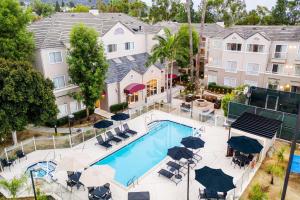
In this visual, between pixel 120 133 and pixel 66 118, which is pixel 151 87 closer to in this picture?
pixel 120 133

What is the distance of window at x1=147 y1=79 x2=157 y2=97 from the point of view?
36.5 meters

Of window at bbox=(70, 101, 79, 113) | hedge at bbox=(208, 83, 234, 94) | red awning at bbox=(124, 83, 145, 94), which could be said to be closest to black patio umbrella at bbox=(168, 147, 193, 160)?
red awning at bbox=(124, 83, 145, 94)

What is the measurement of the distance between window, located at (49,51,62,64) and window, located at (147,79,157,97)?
13.6m

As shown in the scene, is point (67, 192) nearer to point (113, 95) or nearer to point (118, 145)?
point (118, 145)

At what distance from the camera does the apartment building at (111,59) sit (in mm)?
27078

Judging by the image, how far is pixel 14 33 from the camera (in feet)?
76.6

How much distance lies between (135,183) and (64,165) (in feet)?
17.3

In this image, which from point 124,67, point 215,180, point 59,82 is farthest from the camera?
point 124,67

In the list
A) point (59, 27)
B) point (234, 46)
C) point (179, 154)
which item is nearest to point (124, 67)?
point (59, 27)

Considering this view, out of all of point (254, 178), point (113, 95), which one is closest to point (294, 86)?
point (254, 178)

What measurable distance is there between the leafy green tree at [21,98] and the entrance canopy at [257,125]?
17115mm

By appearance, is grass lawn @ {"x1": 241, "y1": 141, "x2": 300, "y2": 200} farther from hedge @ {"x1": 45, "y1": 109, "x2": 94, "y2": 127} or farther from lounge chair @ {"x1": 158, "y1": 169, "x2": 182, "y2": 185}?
hedge @ {"x1": 45, "y1": 109, "x2": 94, "y2": 127}

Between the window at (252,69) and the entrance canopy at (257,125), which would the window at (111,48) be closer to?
the entrance canopy at (257,125)

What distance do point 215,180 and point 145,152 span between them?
9474 mm
